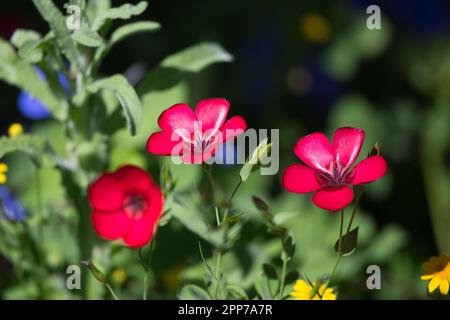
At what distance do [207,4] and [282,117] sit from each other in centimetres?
34

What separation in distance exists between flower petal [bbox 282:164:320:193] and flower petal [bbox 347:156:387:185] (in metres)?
0.04

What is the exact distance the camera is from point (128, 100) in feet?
3.15

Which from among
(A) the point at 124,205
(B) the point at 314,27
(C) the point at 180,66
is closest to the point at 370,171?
(A) the point at 124,205

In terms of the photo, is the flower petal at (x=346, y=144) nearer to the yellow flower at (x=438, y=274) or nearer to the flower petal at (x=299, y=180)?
the flower petal at (x=299, y=180)

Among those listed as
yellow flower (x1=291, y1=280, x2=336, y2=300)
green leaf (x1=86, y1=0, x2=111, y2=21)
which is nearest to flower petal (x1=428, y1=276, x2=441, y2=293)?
yellow flower (x1=291, y1=280, x2=336, y2=300)

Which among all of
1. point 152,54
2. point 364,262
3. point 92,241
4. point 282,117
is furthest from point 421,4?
point 92,241

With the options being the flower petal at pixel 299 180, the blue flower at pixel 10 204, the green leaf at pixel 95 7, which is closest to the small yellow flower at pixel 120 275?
the blue flower at pixel 10 204

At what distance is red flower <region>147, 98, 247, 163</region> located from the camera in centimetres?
85

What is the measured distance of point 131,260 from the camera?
130 centimetres

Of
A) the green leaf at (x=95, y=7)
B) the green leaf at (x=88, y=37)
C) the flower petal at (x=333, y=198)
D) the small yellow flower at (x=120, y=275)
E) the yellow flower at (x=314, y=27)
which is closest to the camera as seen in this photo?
the flower petal at (x=333, y=198)

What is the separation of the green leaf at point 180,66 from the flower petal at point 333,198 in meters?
0.35

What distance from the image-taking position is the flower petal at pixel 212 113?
888 millimetres

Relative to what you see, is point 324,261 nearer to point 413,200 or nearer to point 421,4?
point 413,200

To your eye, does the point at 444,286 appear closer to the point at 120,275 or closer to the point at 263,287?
the point at 263,287
